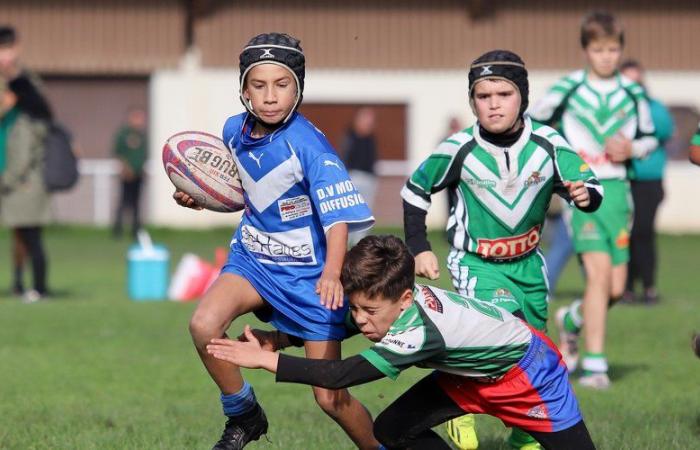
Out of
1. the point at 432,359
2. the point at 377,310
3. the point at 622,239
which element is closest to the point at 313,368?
the point at 377,310

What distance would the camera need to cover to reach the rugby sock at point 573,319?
29.7 ft

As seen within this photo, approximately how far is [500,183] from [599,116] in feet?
8.80

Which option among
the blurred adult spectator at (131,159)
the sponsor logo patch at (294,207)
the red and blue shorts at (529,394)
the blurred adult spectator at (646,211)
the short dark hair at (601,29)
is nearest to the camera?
the red and blue shorts at (529,394)

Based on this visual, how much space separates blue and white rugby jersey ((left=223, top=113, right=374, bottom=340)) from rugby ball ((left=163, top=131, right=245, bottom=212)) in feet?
0.50

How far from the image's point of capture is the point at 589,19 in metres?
8.91

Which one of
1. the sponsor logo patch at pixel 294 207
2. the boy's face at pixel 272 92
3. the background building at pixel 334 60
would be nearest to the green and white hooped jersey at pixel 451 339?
the sponsor logo patch at pixel 294 207

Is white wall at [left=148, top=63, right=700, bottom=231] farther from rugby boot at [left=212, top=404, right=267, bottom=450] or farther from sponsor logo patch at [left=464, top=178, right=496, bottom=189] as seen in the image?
rugby boot at [left=212, top=404, right=267, bottom=450]

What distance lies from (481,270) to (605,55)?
9.14ft

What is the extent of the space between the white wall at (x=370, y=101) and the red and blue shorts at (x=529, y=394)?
22.3m

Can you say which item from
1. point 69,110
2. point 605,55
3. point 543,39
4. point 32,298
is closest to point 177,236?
point 69,110

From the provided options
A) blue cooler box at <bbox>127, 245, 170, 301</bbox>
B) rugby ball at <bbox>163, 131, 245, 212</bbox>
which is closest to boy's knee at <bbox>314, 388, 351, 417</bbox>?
rugby ball at <bbox>163, 131, 245, 212</bbox>

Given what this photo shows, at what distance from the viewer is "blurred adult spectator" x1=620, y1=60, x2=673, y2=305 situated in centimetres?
1395

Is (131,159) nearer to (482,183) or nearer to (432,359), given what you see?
(482,183)

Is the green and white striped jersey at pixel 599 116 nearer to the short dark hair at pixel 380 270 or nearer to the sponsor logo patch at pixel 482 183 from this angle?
the sponsor logo patch at pixel 482 183
